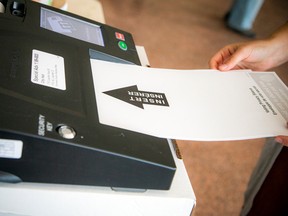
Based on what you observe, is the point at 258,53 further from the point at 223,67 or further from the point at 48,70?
the point at 48,70

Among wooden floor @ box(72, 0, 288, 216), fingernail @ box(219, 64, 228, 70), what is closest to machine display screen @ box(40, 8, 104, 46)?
fingernail @ box(219, 64, 228, 70)

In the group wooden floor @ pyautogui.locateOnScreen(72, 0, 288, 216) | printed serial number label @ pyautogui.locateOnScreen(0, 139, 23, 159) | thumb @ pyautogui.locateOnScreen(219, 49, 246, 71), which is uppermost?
thumb @ pyautogui.locateOnScreen(219, 49, 246, 71)

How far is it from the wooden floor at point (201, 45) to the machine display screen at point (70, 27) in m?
0.51

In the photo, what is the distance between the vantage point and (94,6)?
1.03m

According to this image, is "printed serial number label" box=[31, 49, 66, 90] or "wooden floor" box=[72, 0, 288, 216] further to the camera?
"wooden floor" box=[72, 0, 288, 216]

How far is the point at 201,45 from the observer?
2.46 meters

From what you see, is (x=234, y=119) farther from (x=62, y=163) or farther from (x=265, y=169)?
(x=265, y=169)

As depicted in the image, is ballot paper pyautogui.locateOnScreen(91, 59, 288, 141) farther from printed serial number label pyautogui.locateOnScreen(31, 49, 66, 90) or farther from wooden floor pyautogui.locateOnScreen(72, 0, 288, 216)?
wooden floor pyautogui.locateOnScreen(72, 0, 288, 216)

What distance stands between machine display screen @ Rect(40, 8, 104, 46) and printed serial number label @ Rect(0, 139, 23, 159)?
10.3 inches

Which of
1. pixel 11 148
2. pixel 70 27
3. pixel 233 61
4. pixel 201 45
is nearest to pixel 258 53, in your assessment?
pixel 233 61

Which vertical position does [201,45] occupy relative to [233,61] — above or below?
below

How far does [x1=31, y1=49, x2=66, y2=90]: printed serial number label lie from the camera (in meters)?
0.51

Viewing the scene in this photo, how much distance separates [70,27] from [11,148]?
0.30 metres

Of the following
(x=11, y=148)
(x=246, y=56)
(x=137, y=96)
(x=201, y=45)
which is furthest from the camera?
(x=201, y=45)
